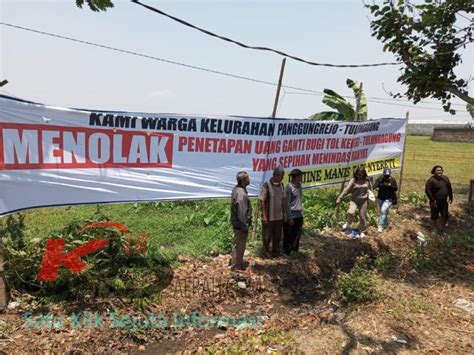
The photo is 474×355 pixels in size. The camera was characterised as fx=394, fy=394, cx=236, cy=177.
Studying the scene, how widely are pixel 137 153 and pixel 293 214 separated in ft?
9.45

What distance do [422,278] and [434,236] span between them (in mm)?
2483

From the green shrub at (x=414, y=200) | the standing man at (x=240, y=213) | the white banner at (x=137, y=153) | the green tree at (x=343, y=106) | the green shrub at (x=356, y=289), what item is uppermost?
the green tree at (x=343, y=106)

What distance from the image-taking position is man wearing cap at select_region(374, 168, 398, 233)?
27.8 feet

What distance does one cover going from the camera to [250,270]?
6.34 m

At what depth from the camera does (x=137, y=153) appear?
578 centimetres

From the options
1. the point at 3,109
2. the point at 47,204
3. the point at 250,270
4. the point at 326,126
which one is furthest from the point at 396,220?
the point at 3,109

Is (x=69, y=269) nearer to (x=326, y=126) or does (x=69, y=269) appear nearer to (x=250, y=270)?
(x=250, y=270)

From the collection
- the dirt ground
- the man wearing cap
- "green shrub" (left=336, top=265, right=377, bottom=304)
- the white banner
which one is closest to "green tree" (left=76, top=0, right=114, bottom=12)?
the white banner

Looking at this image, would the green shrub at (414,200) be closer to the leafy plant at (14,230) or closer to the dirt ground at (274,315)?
the dirt ground at (274,315)

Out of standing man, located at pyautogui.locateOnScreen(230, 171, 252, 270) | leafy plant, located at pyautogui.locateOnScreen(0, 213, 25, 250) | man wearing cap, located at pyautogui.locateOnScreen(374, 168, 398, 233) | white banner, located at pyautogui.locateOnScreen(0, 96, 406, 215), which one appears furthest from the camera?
man wearing cap, located at pyautogui.locateOnScreen(374, 168, 398, 233)

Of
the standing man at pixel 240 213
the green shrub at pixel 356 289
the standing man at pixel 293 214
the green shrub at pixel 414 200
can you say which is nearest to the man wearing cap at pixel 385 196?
the standing man at pixel 293 214

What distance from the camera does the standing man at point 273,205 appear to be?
6.56 meters

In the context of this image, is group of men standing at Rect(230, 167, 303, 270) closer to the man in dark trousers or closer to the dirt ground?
the dirt ground

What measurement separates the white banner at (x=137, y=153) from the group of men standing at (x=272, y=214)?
0.49 meters
